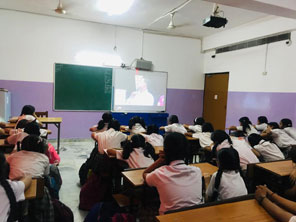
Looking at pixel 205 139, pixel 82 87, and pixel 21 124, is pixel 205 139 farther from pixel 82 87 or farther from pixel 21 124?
pixel 82 87

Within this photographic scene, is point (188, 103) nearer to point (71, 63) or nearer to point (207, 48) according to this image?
point (207, 48)

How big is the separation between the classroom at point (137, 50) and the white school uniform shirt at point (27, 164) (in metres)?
2.08

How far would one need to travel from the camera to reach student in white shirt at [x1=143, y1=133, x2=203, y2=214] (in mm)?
1503

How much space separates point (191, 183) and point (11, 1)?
5375 mm

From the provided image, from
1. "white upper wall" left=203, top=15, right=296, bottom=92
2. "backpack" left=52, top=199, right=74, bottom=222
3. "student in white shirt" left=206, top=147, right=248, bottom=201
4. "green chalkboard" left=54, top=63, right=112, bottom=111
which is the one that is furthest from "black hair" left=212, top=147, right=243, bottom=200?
"green chalkboard" left=54, top=63, right=112, bottom=111

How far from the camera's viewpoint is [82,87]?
20.1 ft

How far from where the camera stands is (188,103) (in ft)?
24.7

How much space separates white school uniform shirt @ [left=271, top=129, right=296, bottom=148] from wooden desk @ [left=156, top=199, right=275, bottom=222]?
271 cm

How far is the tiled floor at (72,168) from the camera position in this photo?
9.10 ft

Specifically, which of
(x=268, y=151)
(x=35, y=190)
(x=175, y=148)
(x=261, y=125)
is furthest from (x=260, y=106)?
(x=35, y=190)

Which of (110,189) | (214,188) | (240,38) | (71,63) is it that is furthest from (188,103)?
(214,188)

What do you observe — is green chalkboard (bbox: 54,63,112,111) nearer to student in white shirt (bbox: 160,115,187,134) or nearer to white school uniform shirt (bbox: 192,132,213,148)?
student in white shirt (bbox: 160,115,187,134)

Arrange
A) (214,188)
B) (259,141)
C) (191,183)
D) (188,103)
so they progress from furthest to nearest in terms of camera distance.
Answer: (188,103), (259,141), (214,188), (191,183)

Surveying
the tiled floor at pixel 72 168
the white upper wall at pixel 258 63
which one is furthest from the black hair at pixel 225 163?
the white upper wall at pixel 258 63
